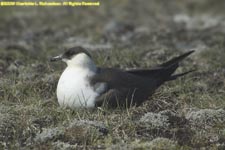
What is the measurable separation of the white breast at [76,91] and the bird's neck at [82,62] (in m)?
0.12

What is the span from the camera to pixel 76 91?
20.2 feet

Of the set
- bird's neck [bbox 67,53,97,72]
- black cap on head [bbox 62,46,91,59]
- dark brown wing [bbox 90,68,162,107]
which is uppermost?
black cap on head [bbox 62,46,91,59]

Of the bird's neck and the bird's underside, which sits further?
the bird's neck

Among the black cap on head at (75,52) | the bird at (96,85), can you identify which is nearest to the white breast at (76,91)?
the bird at (96,85)

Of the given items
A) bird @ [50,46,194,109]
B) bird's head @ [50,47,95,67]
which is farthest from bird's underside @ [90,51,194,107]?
bird's head @ [50,47,95,67]

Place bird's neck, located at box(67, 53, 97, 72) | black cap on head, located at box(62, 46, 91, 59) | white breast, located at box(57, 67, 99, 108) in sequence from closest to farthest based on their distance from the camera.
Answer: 1. white breast, located at box(57, 67, 99, 108)
2. bird's neck, located at box(67, 53, 97, 72)
3. black cap on head, located at box(62, 46, 91, 59)

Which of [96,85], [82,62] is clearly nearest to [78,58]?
[82,62]

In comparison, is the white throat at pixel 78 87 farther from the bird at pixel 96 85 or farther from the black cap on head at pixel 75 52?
the black cap on head at pixel 75 52

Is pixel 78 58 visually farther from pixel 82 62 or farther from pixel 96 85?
pixel 96 85

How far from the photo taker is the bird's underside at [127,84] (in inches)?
248

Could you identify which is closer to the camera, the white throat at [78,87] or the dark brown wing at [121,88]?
the white throat at [78,87]

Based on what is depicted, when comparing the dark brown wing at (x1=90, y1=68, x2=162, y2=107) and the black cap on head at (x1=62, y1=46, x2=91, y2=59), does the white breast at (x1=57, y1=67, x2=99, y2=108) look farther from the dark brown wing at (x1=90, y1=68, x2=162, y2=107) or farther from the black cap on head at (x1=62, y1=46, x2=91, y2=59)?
the black cap on head at (x1=62, y1=46, x2=91, y2=59)

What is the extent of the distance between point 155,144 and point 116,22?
6495 millimetres

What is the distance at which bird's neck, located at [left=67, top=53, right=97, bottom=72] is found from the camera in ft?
21.2
